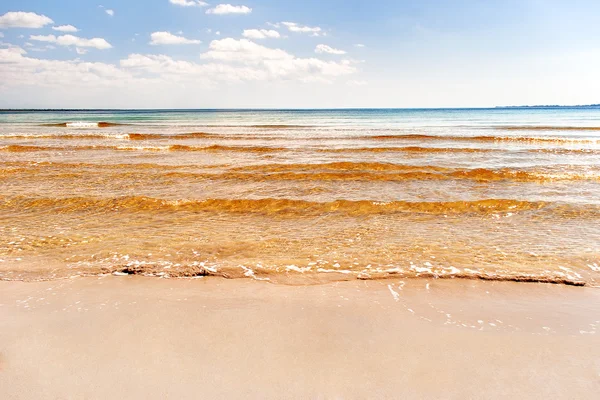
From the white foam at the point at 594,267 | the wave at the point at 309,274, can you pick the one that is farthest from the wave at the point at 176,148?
the white foam at the point at 594,267

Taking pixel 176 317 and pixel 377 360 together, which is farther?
pixel 176 317

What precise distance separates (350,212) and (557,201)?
529 cm

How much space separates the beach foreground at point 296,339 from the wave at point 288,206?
388 centimetres

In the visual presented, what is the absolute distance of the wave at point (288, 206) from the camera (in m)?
8.77

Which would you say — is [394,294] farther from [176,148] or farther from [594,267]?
[176,148]

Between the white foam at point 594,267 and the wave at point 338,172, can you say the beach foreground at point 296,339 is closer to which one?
the white foam at point 594,267

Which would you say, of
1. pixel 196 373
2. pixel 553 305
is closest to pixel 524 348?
pixel 553 305

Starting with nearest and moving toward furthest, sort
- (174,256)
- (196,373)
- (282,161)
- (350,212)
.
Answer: (196,373)
(174,256)
(350,212)
(282,161)

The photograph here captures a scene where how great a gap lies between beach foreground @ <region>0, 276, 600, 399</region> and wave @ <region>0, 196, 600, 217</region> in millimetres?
3880

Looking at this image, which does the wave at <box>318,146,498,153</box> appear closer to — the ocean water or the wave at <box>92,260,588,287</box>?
the ocean water

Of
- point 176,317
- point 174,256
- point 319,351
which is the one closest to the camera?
point 319,351

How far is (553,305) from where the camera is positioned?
14.7 feet

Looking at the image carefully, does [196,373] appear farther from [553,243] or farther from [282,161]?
[282,161]

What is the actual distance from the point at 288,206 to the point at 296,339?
5.67 metres
